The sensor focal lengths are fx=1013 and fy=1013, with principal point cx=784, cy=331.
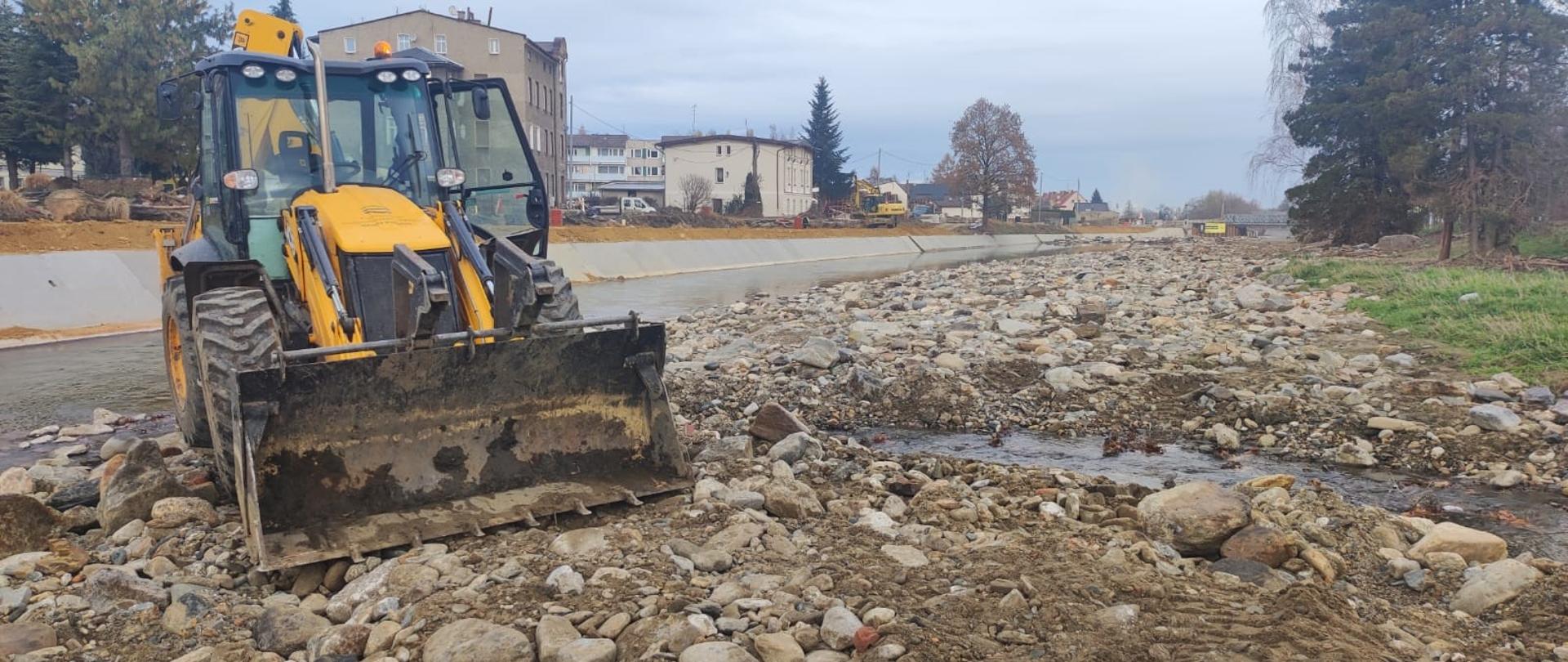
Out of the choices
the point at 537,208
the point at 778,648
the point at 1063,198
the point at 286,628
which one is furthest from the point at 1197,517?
the point at 1063,198

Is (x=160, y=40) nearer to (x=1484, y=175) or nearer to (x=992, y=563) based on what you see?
(x=992, y=563)

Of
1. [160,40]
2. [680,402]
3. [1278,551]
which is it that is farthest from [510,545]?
[160,40]

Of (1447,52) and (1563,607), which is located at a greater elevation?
(1447,52)

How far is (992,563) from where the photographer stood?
4.50m

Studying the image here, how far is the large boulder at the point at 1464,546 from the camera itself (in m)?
5.03

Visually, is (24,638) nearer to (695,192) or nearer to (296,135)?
(296,135)

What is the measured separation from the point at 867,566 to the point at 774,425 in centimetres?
294

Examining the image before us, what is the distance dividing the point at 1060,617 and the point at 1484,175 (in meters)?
23.1

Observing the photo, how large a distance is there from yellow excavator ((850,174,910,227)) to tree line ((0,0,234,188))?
3755cm

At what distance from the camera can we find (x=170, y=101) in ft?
22.0

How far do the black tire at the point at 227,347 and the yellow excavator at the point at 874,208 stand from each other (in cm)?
5481

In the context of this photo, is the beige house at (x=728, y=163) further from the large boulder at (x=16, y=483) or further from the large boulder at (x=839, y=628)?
the large boulder at (x=839, y=628)

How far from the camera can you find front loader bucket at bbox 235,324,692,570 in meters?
4.78

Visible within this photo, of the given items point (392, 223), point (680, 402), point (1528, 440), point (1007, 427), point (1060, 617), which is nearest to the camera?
point (1060, 617)
